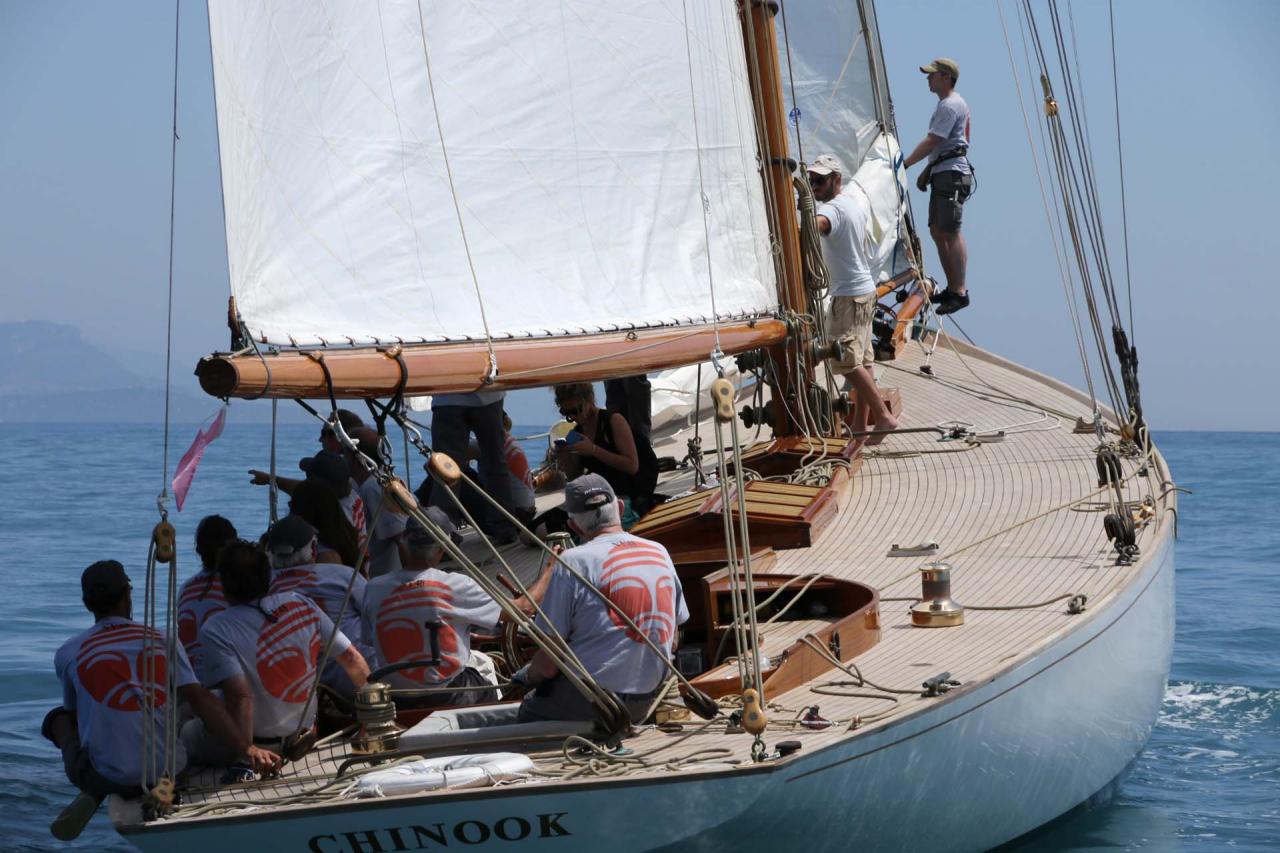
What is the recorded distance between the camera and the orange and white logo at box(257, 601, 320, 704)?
538 cm

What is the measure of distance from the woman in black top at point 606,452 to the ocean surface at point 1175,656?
2500 millimetres

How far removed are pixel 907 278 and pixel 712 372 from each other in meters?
1.75

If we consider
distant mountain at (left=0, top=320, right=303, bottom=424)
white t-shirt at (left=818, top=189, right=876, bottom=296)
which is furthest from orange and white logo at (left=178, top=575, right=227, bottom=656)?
distant mountain at (left=0, top=320, right=303, bottom=424)

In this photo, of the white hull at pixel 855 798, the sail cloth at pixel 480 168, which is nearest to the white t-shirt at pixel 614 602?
the white hull at pixel 855 798

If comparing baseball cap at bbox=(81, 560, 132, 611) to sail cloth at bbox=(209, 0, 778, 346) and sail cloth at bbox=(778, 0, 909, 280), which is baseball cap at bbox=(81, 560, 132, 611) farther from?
sail cloth at bbox=(778, 0, 909, 280)

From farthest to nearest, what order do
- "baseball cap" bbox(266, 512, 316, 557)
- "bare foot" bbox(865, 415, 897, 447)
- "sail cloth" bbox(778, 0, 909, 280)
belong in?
"sail cloth" bbox(778, 0, 909, 280) < "bare foot" bbox(865, 415, 897, 447) < "baseball cap" bbox(266, 512, 316, 557)

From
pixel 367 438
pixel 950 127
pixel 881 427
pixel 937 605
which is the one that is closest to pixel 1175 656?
pixel 881 427

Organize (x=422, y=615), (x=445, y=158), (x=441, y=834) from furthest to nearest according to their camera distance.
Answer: (x=445, y=158) → (x=422, y=615) → (x=441, y=834)

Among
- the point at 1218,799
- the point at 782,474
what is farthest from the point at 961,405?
the point at 1218,799

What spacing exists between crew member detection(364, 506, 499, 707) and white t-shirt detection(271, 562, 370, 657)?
0.18 m

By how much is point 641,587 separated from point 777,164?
167 inches

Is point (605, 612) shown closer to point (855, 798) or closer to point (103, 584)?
point (855, 798)

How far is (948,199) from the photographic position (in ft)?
38.0

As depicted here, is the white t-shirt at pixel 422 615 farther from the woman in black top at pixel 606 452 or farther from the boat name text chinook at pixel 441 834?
the woman in black top at pixel 606 452
